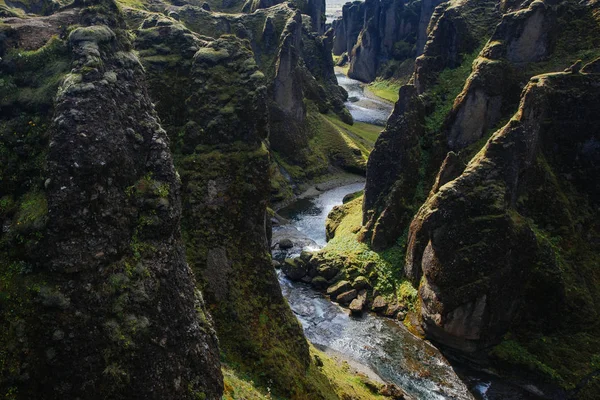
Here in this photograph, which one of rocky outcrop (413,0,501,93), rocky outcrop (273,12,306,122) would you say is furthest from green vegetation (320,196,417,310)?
rocky outcrop (273,12,306,122)

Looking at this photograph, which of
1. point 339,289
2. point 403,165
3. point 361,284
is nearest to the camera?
point 361,284

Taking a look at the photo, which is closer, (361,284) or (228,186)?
(228,186)

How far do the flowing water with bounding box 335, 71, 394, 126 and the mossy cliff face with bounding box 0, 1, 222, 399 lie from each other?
112547 mm

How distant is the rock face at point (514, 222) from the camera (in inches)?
1439

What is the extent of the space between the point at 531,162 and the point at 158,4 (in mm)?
103198

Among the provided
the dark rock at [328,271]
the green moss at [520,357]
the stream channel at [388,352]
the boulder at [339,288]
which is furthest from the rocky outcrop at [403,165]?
the green moss at [520,357]

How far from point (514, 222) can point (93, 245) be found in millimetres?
33576

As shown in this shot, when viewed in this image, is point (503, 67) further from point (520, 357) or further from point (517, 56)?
point (520, 357)

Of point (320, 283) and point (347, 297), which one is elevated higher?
point (347, 297)

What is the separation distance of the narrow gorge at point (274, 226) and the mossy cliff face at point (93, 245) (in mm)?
64

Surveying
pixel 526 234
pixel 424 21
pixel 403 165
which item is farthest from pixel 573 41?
pixel 424 21

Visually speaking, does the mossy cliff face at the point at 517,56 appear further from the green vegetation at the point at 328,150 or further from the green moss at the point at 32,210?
the green moss at the point at 32,210

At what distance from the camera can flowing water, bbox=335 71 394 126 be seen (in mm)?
128625

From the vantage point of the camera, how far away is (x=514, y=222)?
3719 cm
